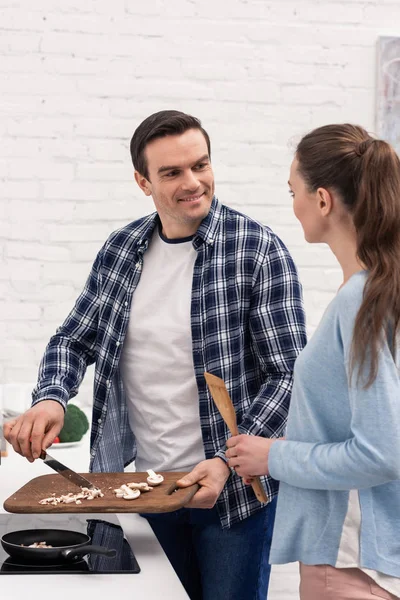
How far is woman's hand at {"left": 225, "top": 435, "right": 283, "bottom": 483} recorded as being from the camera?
1.34m

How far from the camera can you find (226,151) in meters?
3.09

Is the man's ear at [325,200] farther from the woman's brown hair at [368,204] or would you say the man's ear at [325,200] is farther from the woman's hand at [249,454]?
the woman's hand at [249,454]

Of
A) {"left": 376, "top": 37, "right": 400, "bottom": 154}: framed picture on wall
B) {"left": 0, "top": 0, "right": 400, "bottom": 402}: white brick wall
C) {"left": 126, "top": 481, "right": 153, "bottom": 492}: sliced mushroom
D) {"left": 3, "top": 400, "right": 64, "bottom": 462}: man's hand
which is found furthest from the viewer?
{"left": 376, "top": 37, "right": 400, "bottom": 154}: framed picture on wall

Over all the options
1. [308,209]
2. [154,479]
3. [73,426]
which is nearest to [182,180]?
[308,209]

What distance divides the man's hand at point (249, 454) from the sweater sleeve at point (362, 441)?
0.15m

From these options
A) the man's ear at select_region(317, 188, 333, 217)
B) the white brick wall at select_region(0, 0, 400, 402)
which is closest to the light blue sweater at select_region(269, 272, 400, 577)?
the man's ear at select_region(317, 188, 333, 217)

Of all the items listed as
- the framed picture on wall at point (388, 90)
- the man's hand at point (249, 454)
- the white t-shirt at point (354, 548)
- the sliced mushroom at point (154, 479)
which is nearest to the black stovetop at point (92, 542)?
the sliced mushroom at point (154, 479)

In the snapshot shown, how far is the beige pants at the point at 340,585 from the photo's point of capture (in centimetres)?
117

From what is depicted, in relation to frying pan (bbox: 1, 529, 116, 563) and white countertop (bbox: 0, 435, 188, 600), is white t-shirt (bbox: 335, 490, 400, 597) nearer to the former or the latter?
white countertop (bbox: 0, 435, 188, 600)

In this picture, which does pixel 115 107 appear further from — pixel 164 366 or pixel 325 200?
pixel 325 200

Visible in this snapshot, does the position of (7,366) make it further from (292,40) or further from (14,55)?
(292,40)

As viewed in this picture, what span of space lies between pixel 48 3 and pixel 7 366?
130 cm

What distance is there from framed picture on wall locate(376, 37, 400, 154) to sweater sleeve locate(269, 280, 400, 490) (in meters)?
2.13

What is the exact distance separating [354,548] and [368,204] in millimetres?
488
